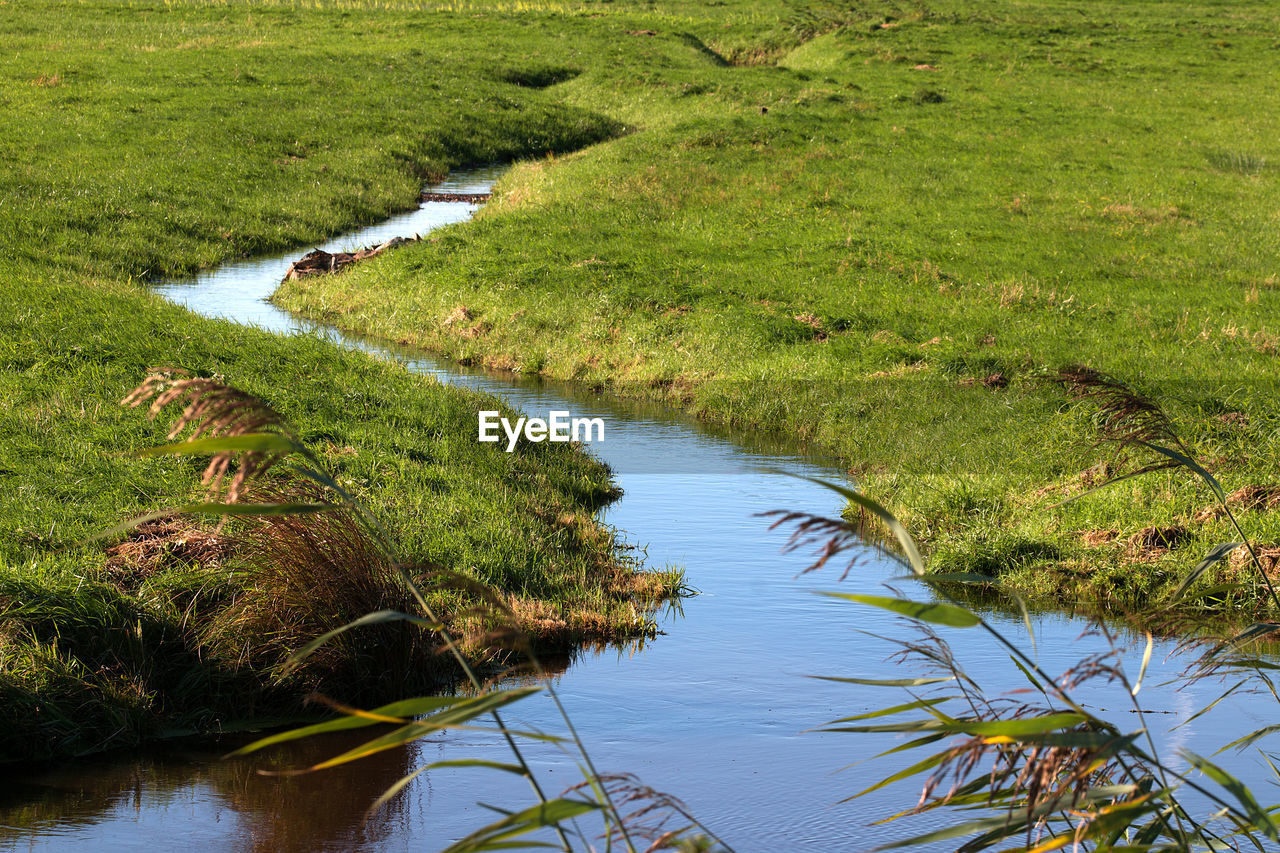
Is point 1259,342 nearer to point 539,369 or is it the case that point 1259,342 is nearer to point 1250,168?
point 539,369

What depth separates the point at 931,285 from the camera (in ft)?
Result: 74.0

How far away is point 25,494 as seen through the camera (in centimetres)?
1040

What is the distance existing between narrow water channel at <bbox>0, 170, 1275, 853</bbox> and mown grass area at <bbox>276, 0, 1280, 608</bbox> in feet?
6.16

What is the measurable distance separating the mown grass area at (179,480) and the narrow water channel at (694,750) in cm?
52

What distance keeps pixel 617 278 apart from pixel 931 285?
18.8 feet

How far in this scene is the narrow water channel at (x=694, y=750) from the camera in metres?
6.95

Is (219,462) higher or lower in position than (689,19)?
lower

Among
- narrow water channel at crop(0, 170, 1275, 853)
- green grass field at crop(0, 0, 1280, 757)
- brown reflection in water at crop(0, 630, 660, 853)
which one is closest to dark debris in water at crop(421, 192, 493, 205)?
green grass field at crop(0, 0, 1280, 757)

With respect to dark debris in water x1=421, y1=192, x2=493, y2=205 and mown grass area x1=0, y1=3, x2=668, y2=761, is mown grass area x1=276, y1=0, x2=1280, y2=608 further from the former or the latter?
mown grass area x1=0, y1=3, x2=668, y2=761

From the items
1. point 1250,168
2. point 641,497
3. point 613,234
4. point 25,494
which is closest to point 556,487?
A: point 641,497

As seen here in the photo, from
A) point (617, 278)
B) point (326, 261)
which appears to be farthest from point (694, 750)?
point (326, 261)

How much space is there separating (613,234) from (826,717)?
63.9 ft

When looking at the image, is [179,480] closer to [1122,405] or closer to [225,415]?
[225,415]

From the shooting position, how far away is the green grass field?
11.1 meters
